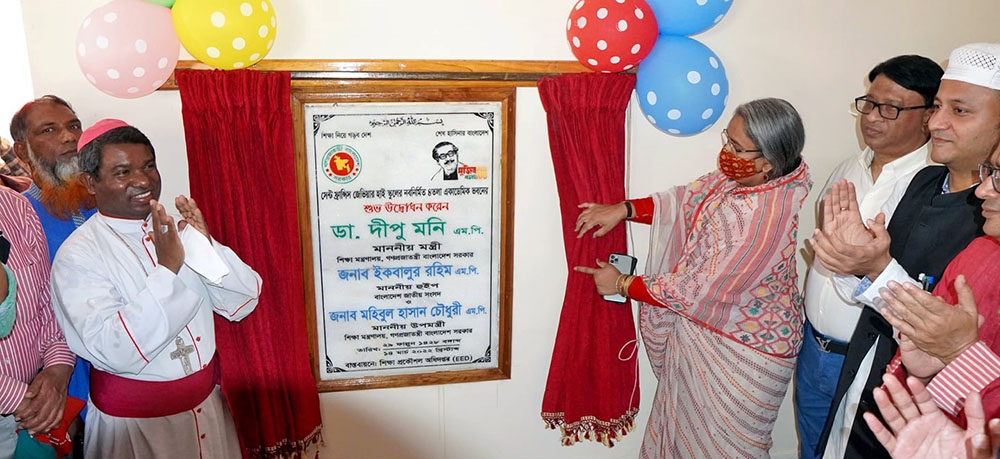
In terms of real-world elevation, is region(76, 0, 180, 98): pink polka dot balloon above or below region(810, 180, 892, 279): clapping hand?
above

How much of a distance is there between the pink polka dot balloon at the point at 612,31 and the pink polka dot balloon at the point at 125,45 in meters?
1.33

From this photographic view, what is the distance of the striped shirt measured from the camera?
189 cm

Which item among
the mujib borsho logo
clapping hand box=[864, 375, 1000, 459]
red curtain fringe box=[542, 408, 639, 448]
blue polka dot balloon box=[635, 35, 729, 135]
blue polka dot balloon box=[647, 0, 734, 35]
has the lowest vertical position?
red curtain fringe box=[542, 408, 639, 448]

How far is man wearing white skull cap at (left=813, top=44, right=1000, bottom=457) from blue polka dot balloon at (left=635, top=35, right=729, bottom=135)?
67 centimetres

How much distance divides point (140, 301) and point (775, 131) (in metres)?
2.00

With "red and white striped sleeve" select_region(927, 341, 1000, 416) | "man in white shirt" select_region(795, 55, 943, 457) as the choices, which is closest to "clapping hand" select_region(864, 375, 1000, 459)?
"red and white striped sleeve" select_region(927, 341, 1000, 416)

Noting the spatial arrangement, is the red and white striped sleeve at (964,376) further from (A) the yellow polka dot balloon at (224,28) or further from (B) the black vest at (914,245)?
(A) the yellow polka dot balloon at (224,28)

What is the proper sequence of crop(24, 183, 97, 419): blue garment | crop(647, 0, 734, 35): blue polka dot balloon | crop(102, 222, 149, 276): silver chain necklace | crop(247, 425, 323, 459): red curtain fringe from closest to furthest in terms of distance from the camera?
crop(102, 222, 149, 276): silver chain necklace → crop(24, 183, 97, 419): blue garment → crop(647, 0, 734, 35): blue polka dot balloon → crop(247, 425, 323, 459): red curtain fringe

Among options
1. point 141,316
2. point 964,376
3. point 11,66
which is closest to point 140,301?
point 141,316

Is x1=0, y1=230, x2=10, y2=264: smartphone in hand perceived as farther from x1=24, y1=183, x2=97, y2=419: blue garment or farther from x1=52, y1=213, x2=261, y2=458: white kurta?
x1=24, y1=183, x2=97, y2=419: blue garment

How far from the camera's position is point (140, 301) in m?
1.92

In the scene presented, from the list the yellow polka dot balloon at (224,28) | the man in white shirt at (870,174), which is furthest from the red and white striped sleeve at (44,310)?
the man in white shirt at (870,174)

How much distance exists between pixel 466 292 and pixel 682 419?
96cm

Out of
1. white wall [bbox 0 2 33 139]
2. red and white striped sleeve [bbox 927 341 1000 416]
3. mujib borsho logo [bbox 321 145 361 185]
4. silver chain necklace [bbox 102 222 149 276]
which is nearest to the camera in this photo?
red and white striped sleeve [bbox 927 341 1000 416]
